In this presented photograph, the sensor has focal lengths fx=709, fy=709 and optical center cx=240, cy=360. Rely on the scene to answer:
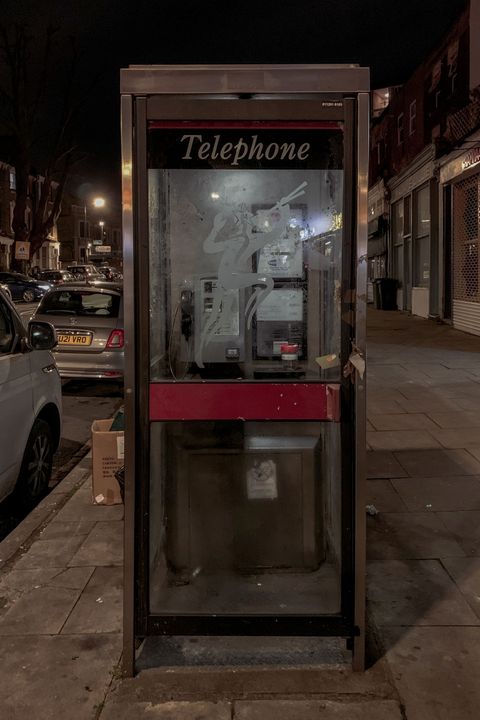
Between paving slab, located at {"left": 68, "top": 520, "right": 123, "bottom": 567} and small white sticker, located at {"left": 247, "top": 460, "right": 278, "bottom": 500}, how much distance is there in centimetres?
142

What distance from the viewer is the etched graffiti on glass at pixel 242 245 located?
362 centimetres

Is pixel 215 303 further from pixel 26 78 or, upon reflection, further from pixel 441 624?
pixel 26 78

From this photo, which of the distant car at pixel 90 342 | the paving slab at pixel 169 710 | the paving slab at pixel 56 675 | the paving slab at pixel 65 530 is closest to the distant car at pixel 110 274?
the distant car at pixel 90 342

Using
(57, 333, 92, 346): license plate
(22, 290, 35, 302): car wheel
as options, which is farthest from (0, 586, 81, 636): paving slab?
(22, 290, 35, 302): car wheel

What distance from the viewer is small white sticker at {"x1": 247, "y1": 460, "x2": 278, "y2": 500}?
3551mm

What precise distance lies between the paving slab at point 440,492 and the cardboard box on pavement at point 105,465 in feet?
7.60

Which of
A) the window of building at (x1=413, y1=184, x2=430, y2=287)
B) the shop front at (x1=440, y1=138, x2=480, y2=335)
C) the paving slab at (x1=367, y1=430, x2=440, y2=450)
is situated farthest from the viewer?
the window of building at (x1=413, y1=184, x2=430, y2=287)

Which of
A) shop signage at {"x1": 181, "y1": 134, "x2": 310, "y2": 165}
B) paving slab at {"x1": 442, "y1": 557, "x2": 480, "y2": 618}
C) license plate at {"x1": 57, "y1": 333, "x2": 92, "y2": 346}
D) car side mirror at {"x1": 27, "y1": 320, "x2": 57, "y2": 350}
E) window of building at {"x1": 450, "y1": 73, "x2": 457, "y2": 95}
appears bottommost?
paving slab at {"x1": 442, "y1": 557, "x2": 480, "y2": 618}

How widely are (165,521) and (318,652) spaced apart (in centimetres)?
99

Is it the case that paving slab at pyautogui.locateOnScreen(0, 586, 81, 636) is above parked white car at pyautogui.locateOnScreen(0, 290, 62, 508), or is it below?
below

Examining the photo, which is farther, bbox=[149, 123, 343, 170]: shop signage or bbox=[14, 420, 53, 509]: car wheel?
bbox=[14, 420, 53, 509]: car wheel

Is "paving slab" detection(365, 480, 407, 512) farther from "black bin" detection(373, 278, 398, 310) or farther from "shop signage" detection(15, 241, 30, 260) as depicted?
"shop signage" detection(15, 241, 30, 260)

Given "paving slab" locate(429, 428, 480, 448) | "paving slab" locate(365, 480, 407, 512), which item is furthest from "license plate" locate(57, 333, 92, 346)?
"paving slab" locate(365, 480, 407, 512)

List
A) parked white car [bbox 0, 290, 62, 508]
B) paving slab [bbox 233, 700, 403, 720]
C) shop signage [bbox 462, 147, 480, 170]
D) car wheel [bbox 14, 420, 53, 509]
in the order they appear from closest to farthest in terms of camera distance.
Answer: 1. paving slab [bbox 233, 700, 403, 720]
2. parked white car [bbox 0, 290, 62, 508]
3. car wheel [bbox 14, 420, 53, 509]
4. shop signage [bbox 462, 147, 480, 170]
